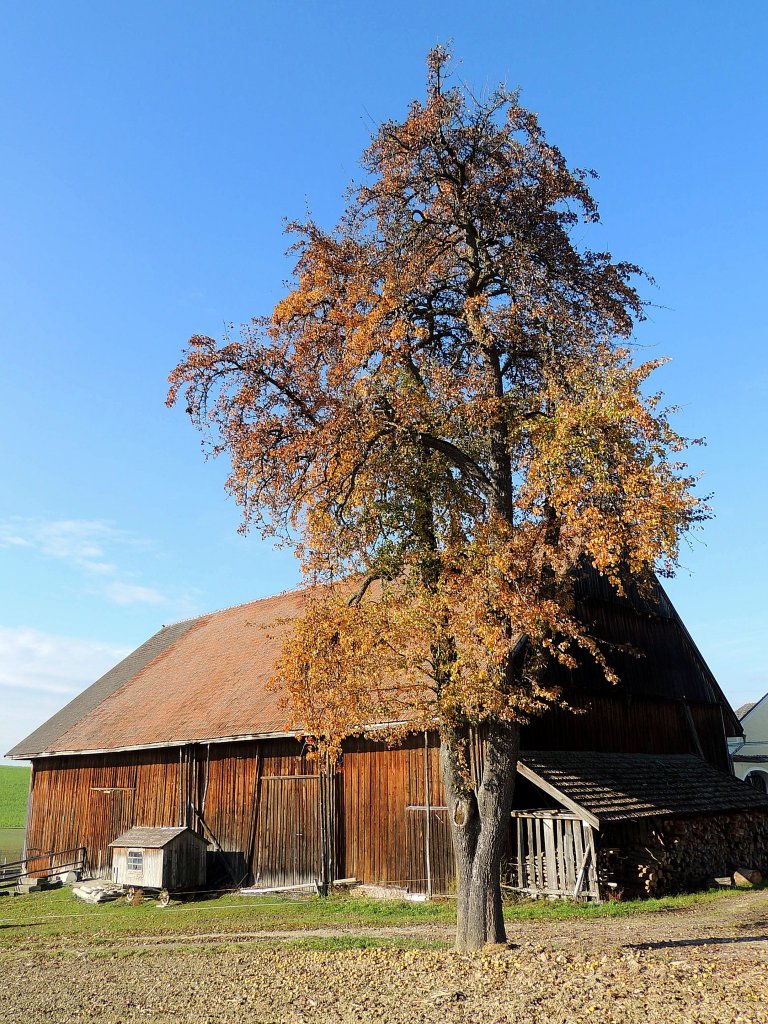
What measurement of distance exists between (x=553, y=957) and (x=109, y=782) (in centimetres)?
2027

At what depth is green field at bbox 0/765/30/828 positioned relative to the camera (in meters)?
54.1

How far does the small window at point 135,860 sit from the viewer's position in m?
22.4

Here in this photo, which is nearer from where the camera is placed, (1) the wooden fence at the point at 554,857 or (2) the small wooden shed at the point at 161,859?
(1) the wooden fence at the point at 554,857

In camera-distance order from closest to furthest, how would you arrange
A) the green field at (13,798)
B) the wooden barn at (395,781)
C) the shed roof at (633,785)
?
the shed roof at (633,785) < the wooden barn at (395,781) < the green field at (13,798)

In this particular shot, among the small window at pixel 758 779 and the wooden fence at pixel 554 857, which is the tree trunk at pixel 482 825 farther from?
the small window at pixel 758 779

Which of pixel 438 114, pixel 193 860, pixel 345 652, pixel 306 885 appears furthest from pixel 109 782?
pixel 438 114

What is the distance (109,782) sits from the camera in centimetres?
2783

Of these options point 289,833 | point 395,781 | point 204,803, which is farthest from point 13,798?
point 395,781

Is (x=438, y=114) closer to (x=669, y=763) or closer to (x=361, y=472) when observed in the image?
(x=361, y=472)

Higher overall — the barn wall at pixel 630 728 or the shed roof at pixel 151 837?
the barn wall at pixel 630 728

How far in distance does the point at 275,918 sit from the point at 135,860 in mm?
6399

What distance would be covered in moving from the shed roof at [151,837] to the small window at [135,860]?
0.22 m

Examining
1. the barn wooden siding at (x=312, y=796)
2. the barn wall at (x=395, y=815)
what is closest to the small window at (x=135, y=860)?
the barn wooden siding at (x=312, y=796)

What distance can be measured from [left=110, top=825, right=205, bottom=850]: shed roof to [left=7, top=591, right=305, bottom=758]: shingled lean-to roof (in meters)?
2.63
